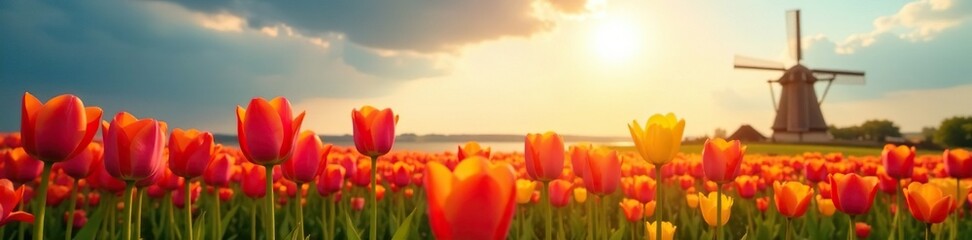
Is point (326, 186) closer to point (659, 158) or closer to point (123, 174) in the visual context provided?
point (123, 174)

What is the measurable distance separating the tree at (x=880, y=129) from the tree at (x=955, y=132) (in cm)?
2021

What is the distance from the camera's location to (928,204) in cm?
319

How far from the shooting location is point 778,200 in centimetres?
316

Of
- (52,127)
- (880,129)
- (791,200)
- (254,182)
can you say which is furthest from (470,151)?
(880,129)

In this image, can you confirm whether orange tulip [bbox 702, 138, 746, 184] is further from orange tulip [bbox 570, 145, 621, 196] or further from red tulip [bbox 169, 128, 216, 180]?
red tulip [bbox 169, 128, 216, 180]

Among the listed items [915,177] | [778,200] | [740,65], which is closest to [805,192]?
[778,200]

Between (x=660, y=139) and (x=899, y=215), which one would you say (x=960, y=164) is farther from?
(x=660, y=139)

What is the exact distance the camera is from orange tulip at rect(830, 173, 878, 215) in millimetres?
2984

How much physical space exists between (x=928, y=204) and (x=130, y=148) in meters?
3.64

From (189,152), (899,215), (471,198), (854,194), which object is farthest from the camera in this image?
(899,215)

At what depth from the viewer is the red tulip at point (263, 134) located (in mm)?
2080

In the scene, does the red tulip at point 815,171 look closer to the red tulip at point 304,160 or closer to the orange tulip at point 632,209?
the orange tulip at point 632,209

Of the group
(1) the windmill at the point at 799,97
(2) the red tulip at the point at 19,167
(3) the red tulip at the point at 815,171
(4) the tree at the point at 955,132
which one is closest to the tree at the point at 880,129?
(4) the tree at the point at 955,132

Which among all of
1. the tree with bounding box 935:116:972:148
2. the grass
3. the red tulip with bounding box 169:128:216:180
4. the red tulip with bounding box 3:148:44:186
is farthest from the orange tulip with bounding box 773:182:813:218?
the tree with bounding box 935:116:972:148
